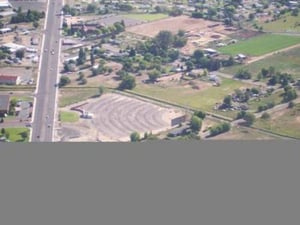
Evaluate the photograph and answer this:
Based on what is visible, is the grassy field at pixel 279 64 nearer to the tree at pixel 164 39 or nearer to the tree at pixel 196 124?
the tree at pixel 164 39

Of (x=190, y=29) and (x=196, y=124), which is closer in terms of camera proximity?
(x=196, y=124)

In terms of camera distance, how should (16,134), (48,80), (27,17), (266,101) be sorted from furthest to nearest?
(27,17) < (48,80) < (266,101) < (16,134)

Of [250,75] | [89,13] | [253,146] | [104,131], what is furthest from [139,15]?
[253,146]

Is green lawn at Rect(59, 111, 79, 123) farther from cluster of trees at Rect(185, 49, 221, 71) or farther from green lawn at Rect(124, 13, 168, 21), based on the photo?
green lawn at Rect(124, 13, 168, 21)

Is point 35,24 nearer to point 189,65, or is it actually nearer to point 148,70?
point 148,70

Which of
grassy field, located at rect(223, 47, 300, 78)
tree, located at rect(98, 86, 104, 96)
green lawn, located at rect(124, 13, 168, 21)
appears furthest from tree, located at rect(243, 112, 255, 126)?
green lawn, located at rect(124, 13, 168, 21)

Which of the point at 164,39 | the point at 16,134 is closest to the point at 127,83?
the point at 164,39

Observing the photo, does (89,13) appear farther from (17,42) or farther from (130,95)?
(130,95)
